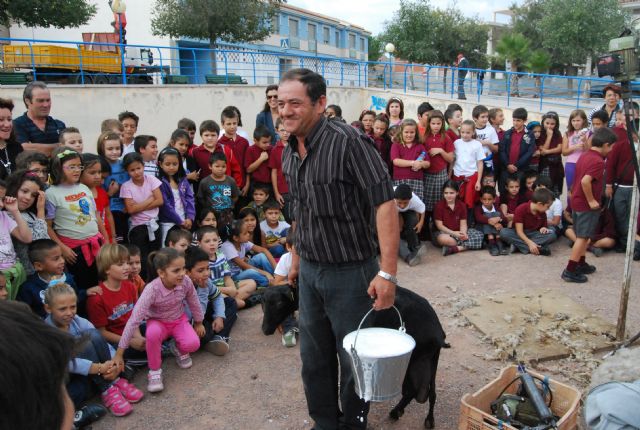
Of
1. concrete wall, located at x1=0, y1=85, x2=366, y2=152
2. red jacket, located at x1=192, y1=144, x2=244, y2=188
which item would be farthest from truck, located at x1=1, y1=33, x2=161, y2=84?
red jacket, located at x1=192, y1=144, x2=244, y2=188

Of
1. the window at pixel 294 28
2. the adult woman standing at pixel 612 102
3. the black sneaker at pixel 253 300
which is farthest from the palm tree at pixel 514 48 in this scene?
the black sneaker at pixel 253 300

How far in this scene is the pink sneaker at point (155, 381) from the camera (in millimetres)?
3654

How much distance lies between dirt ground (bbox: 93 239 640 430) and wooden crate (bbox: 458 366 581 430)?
0.31m

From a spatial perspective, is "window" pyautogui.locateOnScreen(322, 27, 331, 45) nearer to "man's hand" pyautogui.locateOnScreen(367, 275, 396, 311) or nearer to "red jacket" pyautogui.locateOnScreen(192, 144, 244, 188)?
"red jacket" pyautogui.locateOnScreen(192, 144, 244, 188)

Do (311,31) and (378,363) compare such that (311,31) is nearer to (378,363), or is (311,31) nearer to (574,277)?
(574,277)

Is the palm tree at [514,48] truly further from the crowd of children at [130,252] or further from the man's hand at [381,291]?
the man's hand at [381,291]

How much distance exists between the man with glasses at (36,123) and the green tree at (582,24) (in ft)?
85.9

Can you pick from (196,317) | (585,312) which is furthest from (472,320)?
(196,317)

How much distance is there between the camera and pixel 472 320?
15.1 feet

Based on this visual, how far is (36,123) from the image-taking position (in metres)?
5.18

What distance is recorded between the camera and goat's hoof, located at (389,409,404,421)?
326 cm

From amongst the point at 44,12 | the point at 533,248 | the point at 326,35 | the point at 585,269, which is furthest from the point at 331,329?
the point at 326,35

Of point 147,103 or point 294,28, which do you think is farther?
point 294,28

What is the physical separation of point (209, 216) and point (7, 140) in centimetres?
193
